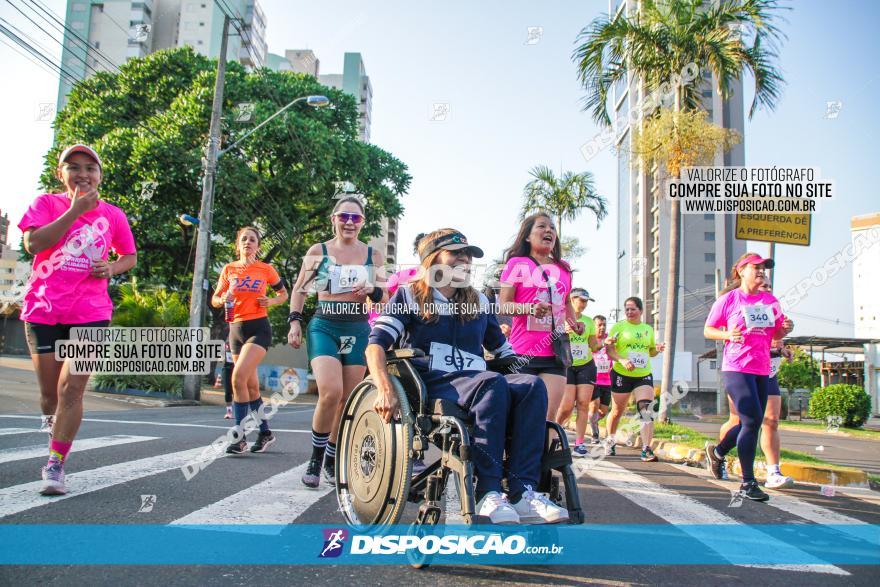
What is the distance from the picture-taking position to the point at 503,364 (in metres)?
3.54

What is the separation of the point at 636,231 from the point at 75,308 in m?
75.6

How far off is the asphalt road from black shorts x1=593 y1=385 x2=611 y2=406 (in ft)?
8.09

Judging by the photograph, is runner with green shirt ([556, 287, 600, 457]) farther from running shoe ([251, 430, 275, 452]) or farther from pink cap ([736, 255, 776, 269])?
running shoe ([251, 430, 275, 452])

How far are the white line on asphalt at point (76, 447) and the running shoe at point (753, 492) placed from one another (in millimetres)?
5706

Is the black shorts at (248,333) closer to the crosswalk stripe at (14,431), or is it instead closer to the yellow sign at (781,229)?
the crosswalk stripe at (14,431)

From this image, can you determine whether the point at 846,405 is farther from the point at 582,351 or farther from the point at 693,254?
the point at 693,254

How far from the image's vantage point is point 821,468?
6.38 m

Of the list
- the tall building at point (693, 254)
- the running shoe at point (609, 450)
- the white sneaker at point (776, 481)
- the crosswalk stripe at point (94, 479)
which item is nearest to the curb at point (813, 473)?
the white sneaker at point (776, 481)

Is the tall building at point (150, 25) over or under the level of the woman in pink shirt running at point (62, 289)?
over

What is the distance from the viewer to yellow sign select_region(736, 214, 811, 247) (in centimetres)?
883

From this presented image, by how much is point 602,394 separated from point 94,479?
808 centimetres

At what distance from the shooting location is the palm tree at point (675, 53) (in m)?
12.6

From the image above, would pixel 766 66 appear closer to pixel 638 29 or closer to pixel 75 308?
pixel 638 29

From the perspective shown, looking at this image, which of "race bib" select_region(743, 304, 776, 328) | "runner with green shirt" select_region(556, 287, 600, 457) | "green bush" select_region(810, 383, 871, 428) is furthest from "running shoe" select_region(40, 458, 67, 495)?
Result: "green bush" select_region(810, 383, 871, 428)
